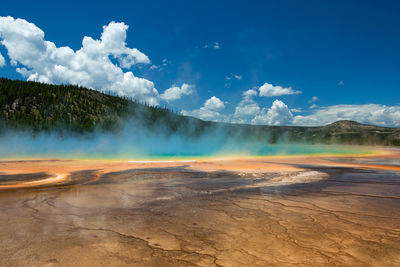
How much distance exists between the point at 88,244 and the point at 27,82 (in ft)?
416

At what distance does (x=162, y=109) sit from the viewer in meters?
142

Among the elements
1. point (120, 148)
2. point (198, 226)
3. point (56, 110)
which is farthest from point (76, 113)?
point (198, 226)

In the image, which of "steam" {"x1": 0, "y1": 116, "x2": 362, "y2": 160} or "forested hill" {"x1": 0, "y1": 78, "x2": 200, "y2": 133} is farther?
"forested hill" {"x1": 0, "y1": 78, "x2": 200, "y2": 133}

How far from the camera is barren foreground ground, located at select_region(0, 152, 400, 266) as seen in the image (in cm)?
388

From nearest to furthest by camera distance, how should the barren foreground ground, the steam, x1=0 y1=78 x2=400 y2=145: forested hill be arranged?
the barren foreground ground, the steam, x1=0 y1=78 x2=400 y2=145: forested hill

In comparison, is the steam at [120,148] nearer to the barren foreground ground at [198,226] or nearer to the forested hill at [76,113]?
the forested hill at [76,113]

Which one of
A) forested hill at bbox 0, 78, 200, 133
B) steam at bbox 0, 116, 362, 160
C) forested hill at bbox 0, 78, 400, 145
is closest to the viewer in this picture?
steam at bbox 0, 116, 362, 160

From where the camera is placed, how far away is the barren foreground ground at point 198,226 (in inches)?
153

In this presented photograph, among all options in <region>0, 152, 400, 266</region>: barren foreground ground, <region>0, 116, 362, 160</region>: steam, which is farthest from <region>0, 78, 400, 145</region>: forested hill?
<region>0, 152, 400, 266</region>: barren foreground ground

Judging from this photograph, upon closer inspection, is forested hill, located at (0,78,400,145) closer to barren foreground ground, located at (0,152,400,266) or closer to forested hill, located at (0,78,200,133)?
forested hill, located at (0,78,200,133)

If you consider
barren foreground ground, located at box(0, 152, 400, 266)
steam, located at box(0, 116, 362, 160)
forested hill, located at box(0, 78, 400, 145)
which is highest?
forested hill, located at box(0, 78, 400, 145)

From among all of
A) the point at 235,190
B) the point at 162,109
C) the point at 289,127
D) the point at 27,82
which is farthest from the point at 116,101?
the point at 235,190

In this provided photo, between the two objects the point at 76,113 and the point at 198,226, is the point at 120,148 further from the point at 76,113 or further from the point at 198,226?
the point at 76,113

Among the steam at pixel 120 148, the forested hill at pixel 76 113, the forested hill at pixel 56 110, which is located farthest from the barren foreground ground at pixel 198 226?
the forested hill at pixel 56 110
